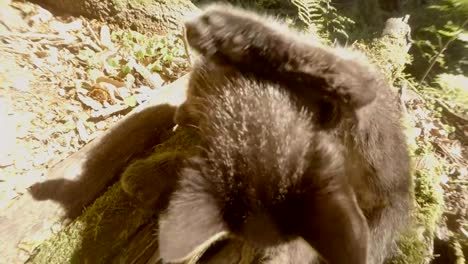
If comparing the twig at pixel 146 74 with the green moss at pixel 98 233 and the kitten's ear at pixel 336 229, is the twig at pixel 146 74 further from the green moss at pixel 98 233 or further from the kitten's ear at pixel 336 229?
the kitten's ear at pixel 336 229

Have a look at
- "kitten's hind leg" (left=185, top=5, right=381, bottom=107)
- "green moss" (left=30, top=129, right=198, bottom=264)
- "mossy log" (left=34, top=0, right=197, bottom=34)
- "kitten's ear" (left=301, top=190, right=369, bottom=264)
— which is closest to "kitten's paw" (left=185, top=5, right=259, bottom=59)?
"kitten's hind leg" (left=185, top=5, right=381, bottom=107)

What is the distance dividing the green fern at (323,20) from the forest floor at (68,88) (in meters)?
1.06

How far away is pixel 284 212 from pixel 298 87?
1.66 ft

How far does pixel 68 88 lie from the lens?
2.66 m

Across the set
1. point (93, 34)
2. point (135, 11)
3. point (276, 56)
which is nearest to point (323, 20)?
point (135, 11)

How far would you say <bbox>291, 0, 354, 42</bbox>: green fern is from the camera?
3314 millimetres

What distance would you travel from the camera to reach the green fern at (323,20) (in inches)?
130

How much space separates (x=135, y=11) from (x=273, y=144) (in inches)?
91.8

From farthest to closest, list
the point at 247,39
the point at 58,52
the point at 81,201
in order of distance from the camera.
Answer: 1. the point at 58,52
2. the point at 81,201
3. the point at 247,39

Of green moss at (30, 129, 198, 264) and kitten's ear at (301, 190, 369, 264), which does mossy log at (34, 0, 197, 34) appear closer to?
green moss at (30, 129, 198, 264)

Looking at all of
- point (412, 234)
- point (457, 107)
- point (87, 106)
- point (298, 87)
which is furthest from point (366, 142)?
point (457, 107)

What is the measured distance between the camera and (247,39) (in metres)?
1.54

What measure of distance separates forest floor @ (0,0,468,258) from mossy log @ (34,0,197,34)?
10cm

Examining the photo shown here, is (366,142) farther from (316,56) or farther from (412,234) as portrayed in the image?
(412,234)
